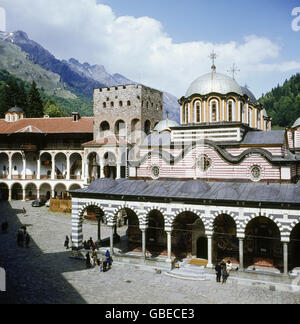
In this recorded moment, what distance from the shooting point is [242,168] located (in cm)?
2103

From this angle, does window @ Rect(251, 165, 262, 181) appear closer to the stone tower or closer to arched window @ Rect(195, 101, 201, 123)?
arched window @ Rect(195, 101, 201, 123)

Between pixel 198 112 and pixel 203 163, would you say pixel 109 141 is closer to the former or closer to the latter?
pixel 198 112

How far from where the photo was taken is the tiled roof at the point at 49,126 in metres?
45.3

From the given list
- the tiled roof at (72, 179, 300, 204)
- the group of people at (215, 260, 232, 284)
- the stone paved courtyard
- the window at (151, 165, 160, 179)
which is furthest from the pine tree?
the group of people at (215, 260, 232, 284)

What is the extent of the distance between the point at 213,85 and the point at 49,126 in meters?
29.1

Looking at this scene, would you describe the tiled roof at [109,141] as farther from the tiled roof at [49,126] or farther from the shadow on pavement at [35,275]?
the shadow on pavement at [35,275]

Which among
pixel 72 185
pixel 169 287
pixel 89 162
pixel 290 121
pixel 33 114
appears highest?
pixel 290 121

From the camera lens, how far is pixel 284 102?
13675 cm

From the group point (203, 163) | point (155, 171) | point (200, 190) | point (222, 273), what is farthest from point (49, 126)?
point (222, 273)

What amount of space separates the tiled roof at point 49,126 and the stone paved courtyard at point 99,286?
23853mm

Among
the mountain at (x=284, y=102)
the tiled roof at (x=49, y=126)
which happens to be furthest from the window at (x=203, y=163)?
the mountain at (x=284, y=102)
